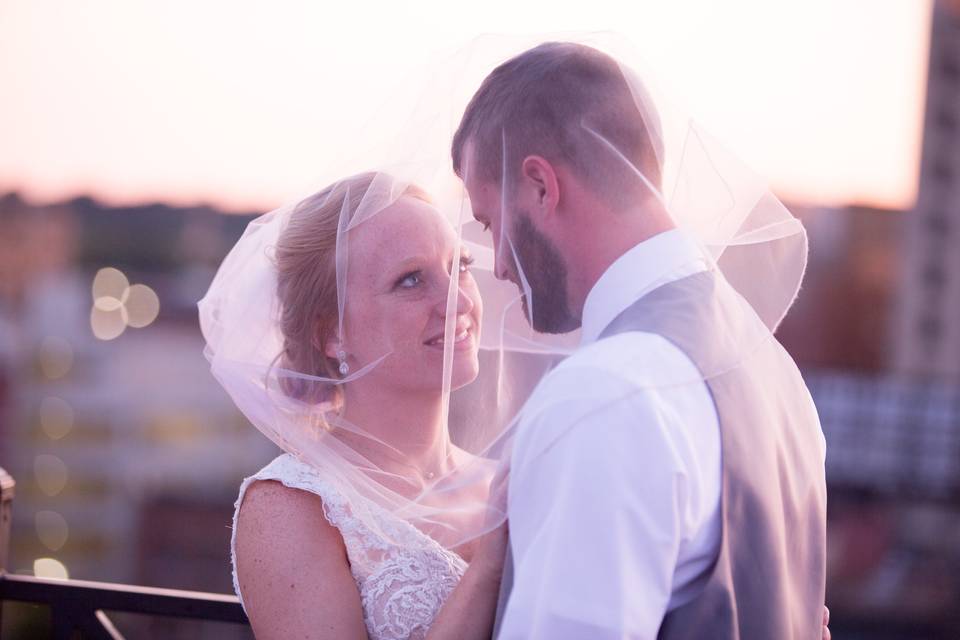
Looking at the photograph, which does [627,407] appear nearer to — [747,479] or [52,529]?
[747,479]

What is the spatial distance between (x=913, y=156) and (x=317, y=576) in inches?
1822

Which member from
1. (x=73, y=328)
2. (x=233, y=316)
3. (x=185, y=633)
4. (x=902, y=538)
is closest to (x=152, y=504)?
(x=185, y=633)

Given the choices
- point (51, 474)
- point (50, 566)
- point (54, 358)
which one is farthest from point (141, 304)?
point (50, 566)

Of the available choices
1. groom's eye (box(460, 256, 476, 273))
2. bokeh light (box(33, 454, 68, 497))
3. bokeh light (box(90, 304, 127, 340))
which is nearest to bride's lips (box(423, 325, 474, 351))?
groom's eye (box(460, 256, 476, 273))

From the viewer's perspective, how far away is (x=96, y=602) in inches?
99.0

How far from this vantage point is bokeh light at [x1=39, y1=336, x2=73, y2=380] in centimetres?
7062

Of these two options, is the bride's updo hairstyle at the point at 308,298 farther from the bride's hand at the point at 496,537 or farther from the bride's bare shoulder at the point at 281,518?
the bride's hand at the point at 496,537

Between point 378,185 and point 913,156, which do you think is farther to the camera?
point 913,156

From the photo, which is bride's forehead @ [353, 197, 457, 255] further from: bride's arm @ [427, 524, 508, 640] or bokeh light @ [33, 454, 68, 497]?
bokeh light @ [33, 454, 68, 497]

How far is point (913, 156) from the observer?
4491 centimetres

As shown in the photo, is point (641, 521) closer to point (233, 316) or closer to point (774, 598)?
point (774, 598)

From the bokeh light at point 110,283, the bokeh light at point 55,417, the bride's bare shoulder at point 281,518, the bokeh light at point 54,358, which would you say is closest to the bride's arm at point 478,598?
the bride's bare shoulder at point 281,518

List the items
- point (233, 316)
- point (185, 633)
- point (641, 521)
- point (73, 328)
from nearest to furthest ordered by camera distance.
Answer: point (641, 521) → point (233, 316) → point (185, 633) → point (73, 328)

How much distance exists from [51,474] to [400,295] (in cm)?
7746
